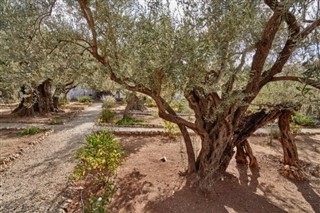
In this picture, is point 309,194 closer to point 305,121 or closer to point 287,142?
point 287,142

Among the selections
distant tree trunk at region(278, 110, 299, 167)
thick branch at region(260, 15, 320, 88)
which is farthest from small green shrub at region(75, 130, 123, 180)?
distant tree trunk at region(278, 110, 299, 167)

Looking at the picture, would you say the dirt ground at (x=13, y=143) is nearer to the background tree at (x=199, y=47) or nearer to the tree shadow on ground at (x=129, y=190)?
the tree shadow on ground at (x=129, y=190)

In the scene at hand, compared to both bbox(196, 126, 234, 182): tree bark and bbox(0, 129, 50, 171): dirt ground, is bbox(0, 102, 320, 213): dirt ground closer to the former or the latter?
bbox(0, 129, 50, 171): dirt ground

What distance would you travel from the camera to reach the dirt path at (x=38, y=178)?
167 inches

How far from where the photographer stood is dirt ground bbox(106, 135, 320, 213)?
178 inches

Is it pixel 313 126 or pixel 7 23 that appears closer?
pixel 7 23

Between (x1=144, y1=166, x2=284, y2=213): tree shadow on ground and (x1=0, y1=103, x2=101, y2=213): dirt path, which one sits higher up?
(x1=0, y1=103, x2=101, y2=213): dirt path

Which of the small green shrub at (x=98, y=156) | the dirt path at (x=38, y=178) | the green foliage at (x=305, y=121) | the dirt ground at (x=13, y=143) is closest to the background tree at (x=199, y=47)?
the small green shrub at (x=98, y=156)

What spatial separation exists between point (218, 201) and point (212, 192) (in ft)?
0.79

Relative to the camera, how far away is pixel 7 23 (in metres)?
3.79

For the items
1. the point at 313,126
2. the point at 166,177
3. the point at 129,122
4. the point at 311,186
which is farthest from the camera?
the point at 313,126

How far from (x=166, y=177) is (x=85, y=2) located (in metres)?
4.13

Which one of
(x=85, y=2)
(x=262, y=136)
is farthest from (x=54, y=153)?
(x=262, y=136)

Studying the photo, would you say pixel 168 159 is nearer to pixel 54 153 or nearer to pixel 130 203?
pixel 130 203
